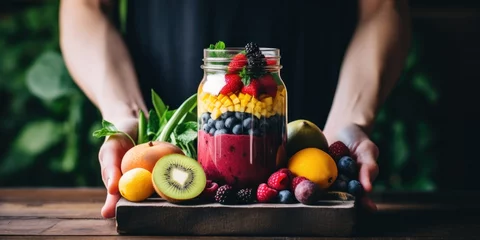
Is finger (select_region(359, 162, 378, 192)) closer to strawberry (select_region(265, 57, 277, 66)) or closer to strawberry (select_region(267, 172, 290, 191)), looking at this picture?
strawberry (select_region(267, 172, 290, 191))

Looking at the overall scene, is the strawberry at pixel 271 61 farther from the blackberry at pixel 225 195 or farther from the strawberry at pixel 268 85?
the blackberry at pixel 225 195

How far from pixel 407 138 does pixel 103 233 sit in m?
1.54

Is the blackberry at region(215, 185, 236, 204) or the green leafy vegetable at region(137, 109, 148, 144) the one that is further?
the green leafy vegetable at region(137, 109, 148, 144)

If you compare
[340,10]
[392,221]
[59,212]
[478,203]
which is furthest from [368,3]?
[59,212]

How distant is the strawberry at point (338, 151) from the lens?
4.59 feet

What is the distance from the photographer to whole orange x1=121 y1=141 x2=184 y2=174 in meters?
1.34

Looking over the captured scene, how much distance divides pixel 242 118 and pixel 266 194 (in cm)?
14

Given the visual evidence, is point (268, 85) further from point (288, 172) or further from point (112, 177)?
point (112, 177)

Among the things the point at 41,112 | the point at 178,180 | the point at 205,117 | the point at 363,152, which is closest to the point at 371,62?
the point at 363,152

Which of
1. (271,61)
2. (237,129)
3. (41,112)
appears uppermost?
(271,61)

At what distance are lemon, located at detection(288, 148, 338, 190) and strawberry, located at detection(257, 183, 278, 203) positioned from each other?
0.23 feet

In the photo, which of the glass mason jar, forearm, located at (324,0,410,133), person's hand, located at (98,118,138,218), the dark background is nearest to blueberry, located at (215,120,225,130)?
the glass mason jar

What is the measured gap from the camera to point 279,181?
49.9 inches

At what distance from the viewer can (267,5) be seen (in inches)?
77.0
